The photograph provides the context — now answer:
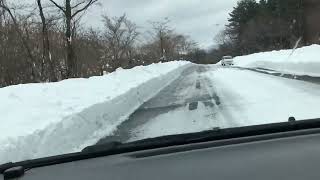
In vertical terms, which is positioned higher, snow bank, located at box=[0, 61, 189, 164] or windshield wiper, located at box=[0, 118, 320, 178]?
windshield wiper, located at box=[0, 118, 320, 178]

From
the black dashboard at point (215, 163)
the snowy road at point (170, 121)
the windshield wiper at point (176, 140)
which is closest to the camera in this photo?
the black dashboard at point (215, 163)

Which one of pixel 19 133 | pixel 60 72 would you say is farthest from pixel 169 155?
pixel 60 72

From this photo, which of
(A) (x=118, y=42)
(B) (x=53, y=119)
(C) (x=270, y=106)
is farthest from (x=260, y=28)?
(B) (x=53, y=119)

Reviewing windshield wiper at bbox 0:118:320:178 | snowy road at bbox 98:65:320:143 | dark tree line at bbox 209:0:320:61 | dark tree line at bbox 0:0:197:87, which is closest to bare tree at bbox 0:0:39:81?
dark tree line at bbox 0:0:197:87

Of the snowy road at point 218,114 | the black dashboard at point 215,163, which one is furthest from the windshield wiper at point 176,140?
the snowy road at point 218,114

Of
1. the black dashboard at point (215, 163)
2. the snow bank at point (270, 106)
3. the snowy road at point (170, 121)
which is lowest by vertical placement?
the snowy road at point (170, 121)

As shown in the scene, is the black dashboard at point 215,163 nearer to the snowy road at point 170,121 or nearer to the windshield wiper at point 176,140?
the windshield wiper at point 176,140

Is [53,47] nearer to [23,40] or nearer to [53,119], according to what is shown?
[23,40]

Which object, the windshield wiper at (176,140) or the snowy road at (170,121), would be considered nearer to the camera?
the windshield wiper at (176,140)

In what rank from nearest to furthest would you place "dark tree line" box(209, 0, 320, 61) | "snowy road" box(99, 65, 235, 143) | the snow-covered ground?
the snow-covered ground < "snowy road" box(99, 65, 235, 143) < "dark tree line" box(209, 0, 320, 61)

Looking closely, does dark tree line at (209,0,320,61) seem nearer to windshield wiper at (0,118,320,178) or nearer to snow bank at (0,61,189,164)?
snow bank at (0,61,189,164)

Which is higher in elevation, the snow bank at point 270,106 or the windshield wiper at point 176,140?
the windshield wiper at point 176,140

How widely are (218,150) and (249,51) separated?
111m

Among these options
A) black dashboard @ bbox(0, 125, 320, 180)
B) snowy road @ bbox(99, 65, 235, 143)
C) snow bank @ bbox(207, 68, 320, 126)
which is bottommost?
snowy road @ bbox(99, 65, 235, 143)
